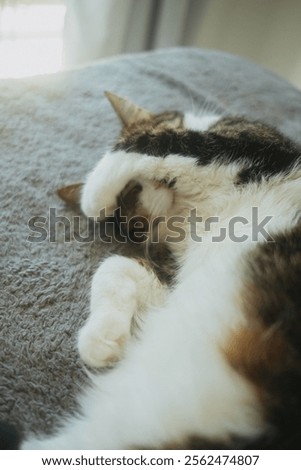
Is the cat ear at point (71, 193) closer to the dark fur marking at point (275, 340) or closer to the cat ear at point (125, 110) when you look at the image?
the cat ear at point (125, 110)

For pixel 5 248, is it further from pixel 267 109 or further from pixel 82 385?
pixel 267 109

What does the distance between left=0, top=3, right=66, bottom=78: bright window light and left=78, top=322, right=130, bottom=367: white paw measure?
53.3 inches

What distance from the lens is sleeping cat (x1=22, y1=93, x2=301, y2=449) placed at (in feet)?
1.79

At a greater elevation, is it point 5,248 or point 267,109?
point 267,109

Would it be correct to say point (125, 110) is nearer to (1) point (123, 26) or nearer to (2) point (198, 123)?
(2) point (198, 123)

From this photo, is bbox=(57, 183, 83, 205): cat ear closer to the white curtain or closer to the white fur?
the white fur

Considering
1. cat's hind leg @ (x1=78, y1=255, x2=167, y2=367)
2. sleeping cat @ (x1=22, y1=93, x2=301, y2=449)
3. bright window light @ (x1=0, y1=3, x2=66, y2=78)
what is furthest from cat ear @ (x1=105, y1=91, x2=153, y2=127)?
bright window light @ (x1=0, y1=3, x2=66, y2=78)

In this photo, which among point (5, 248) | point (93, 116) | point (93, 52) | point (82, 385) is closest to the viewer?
point (82, 385)

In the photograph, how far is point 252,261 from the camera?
0.67m

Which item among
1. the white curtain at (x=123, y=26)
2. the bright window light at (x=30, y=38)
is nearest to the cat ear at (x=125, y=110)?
the bright window light at (x=30, y=38)

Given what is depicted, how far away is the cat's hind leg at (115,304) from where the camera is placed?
678 mm

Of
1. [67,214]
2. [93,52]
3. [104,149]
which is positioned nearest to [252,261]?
[67,214]

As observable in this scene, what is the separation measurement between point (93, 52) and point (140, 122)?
3.64ft

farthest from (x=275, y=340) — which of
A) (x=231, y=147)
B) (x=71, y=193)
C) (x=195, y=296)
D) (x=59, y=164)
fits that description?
(x=59, y=164)
